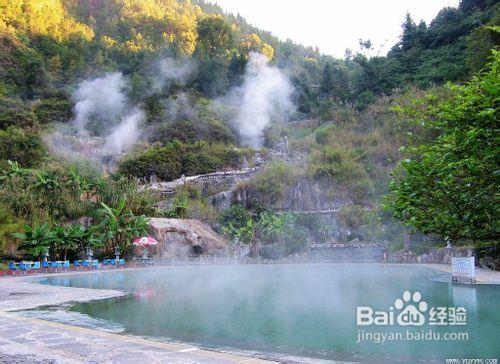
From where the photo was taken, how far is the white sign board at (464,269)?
11870 millimetres

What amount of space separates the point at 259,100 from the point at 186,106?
6.97m

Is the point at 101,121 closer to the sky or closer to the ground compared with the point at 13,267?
closer to the sky

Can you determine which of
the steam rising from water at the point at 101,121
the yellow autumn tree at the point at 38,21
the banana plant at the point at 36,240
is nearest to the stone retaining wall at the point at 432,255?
the banana plant at the point at 36,240

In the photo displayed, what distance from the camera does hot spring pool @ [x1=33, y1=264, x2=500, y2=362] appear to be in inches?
220

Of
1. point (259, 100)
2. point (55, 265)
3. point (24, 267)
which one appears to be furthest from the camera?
point (259, 100)

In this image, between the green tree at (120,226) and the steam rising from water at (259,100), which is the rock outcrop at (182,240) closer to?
the green tree at (120,226)

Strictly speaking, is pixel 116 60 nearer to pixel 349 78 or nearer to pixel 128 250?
pixel 349 78

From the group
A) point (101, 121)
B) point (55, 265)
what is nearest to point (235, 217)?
point (55, 265)

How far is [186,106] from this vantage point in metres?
42.3

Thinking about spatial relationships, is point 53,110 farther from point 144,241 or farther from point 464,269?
point 464,269

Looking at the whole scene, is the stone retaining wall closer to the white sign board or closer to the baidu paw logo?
the white sign board

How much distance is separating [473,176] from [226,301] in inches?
275

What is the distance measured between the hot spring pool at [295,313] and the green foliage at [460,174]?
6.02 ft

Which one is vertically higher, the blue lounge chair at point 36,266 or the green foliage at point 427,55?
the green foliage at point 427,55
